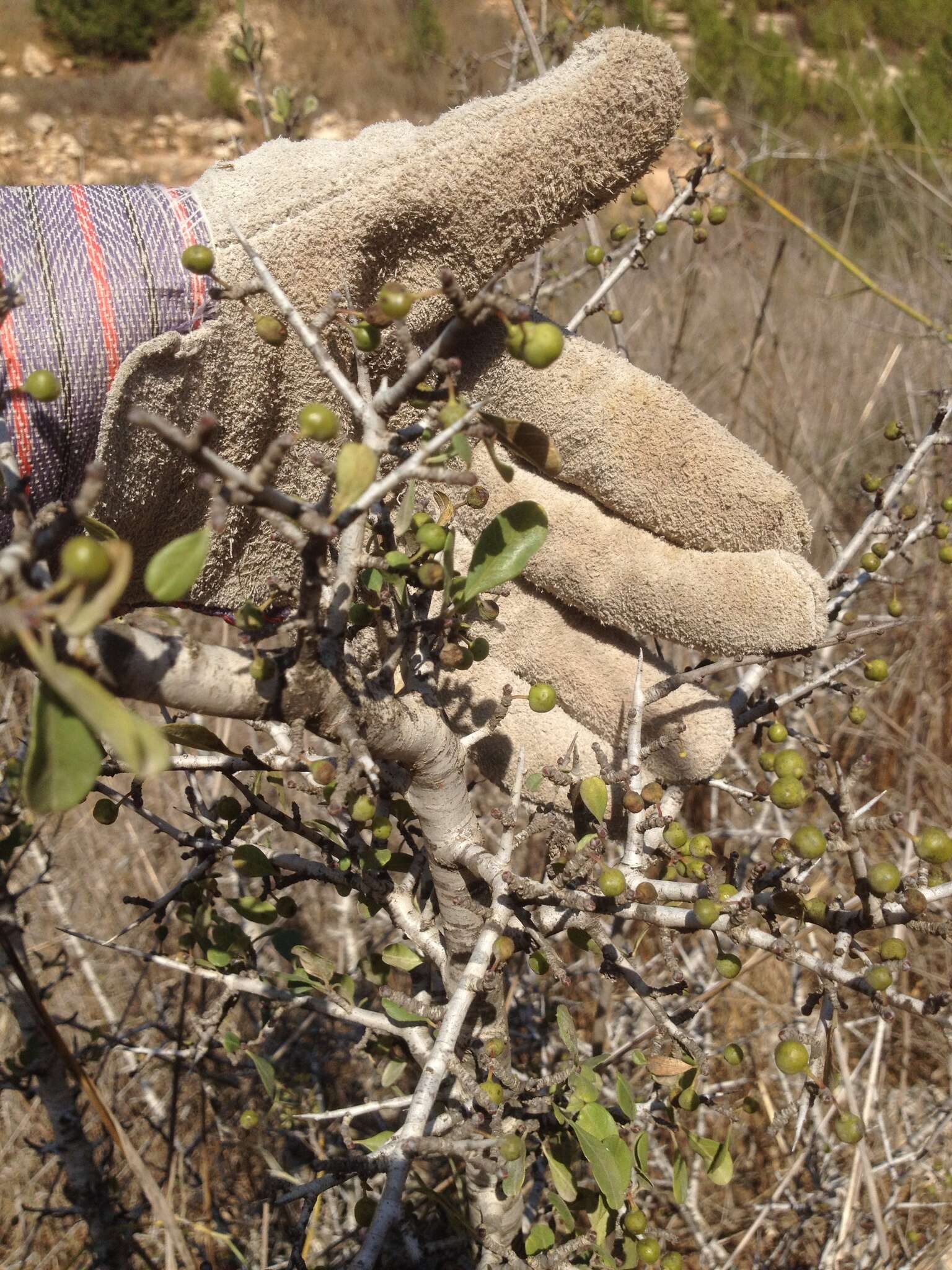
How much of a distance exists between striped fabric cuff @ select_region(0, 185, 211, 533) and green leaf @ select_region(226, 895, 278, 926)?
1.87 feet

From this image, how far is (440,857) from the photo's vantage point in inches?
40.3

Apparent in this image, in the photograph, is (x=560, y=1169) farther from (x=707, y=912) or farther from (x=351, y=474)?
(x=351, y=474)

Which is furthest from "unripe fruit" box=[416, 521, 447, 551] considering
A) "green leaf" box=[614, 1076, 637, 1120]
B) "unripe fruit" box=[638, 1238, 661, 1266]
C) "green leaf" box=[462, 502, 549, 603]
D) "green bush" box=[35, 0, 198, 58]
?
"green bush" box=[35, 0, 198, 58]

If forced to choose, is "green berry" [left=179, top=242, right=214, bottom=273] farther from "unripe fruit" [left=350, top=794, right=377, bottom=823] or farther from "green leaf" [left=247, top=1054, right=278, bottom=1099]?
"green leaf" [left=247, top=1054, right=278, bottom=1099]

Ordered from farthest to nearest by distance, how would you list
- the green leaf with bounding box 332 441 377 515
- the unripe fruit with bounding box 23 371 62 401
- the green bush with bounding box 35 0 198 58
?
the green bush with bounding box 35 0 198 58, the unripe fruit with bounding box 23 371 62 401, the green leaf with bounding box 332 441 377 515

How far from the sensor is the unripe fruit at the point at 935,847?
0.76 metres

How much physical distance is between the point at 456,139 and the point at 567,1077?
109cm

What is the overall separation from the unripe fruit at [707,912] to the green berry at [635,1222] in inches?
22.7

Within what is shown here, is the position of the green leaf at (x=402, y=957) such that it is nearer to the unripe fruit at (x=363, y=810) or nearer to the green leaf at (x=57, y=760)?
the unripe fruit at (x=363, y=810)

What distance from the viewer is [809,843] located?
757 mm

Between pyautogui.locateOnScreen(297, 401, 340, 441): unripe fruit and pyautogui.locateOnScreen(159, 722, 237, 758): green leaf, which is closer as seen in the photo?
pyautogui.locateOnScreen(297, 401, 340, 441): unripe fruit

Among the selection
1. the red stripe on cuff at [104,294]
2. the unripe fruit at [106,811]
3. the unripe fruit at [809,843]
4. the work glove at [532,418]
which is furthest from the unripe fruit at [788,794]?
the red stripe on cuff at [104,294]

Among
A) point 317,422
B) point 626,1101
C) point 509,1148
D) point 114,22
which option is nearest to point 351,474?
point 317,422

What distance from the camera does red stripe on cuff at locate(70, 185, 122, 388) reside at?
107 cm
